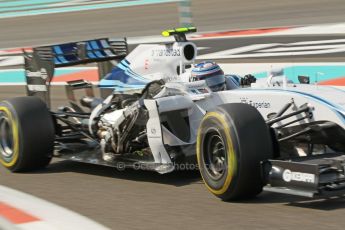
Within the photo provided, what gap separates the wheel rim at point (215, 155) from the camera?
6.07m

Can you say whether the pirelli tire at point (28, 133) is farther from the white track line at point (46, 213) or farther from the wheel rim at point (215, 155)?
the wheel rim at point (215, 155)

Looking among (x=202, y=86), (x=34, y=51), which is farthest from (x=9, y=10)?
(x=202, y=86)

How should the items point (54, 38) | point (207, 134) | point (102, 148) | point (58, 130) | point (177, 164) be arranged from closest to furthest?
1. point (207, 134)
2. point (177, 164)
3. point (102, 148)
4. point (58, 130)
5. point (54, 38)

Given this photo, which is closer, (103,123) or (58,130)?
(103,123)

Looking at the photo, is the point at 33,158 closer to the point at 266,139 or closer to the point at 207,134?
the point at 207,134

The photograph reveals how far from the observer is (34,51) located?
8500 millimetres

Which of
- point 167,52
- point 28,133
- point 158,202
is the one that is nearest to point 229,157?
point 158,202

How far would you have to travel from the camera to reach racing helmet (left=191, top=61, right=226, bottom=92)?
7.09m

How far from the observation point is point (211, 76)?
7.11 metres

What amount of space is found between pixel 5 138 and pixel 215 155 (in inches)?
107

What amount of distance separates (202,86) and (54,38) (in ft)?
54.1

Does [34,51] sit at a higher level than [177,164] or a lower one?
higher

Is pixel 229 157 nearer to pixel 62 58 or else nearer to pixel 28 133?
pixel 28 133

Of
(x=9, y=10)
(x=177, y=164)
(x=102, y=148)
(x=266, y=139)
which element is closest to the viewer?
(x=266, y=139)
